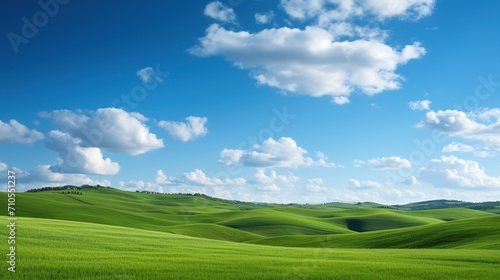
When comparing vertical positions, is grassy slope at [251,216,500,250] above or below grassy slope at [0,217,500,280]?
below

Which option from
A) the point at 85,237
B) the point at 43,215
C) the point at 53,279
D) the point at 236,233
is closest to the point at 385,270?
the point at 53,279

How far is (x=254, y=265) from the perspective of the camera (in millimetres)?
19891

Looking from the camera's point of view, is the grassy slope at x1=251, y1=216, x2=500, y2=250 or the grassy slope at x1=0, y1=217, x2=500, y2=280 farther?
the grassy slope at x1=251, y1=216, x2=500, y2=250

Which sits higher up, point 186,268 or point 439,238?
point 186,268

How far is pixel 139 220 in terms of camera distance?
104062mm

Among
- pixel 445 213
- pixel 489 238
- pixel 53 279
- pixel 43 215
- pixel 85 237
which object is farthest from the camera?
pixel 445 213

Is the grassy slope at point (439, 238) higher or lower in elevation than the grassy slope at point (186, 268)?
lower

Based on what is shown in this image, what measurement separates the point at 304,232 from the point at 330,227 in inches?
514

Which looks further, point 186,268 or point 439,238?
point 439,238

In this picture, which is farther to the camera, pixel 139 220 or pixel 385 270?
pixel 139 220

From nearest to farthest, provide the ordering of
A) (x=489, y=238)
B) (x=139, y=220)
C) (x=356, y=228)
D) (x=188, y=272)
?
(x=188, y=272) < (x=489, y=238) < (x=139, y=220) < (x=356, y=228)

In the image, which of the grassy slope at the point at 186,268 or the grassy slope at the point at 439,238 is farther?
the grassy slope at the point at 439,238

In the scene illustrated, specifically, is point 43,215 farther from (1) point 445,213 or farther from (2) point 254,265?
(1) point 445,213

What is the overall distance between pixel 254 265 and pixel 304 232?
80.3 meters
